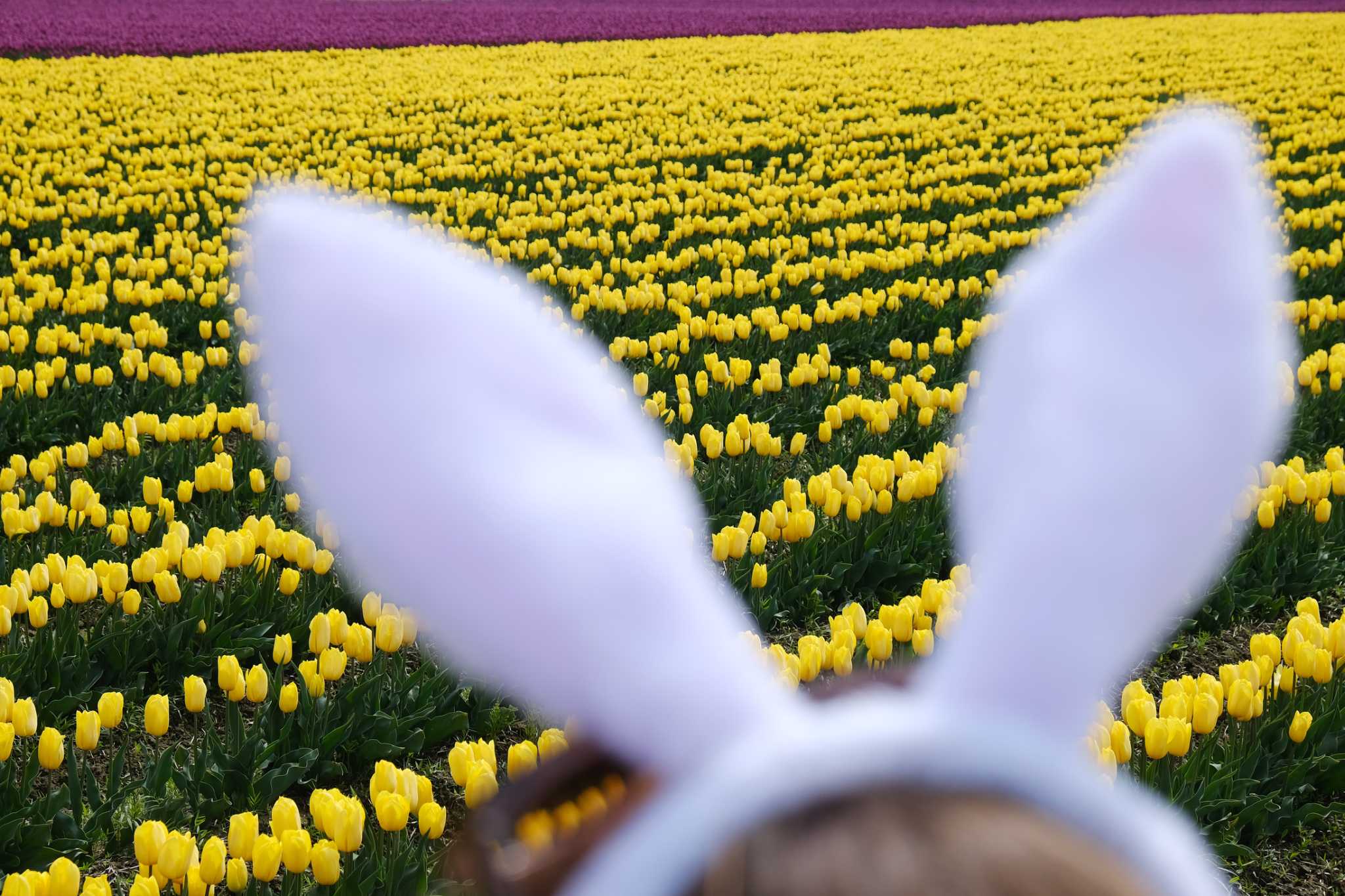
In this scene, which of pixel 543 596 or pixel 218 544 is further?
pixel 218 544

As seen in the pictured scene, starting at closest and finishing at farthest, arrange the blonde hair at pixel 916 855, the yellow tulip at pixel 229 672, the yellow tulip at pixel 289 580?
the blonde hair at pixel 916 855 → the yellow tulip at pixel 229 672 → the yellow tulip at pixel 289 580

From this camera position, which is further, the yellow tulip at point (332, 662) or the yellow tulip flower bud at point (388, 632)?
the yellow tulip flower bud at point (388, 632)

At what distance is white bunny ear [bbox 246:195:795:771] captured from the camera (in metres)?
0.57

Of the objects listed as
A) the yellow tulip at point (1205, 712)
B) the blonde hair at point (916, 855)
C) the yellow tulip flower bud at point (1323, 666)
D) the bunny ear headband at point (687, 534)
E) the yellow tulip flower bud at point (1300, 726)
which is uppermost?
the bunny ear headband at point (687, 534)

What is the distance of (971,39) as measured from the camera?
864 inches

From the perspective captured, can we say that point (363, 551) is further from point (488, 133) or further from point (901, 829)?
point (488, 133)

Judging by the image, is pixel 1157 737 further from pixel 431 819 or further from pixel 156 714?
pixel 156 714

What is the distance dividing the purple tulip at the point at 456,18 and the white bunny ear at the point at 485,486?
2149 centimetres

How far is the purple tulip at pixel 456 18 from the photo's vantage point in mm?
19844

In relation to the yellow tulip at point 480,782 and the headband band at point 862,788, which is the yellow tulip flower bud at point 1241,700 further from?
the headband band at point 862,788

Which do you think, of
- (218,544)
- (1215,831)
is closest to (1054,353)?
(1215,831)

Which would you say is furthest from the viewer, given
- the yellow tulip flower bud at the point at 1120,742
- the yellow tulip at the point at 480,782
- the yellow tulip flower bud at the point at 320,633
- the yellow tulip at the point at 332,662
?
the yellow tulip flower bud at the point at 320,633

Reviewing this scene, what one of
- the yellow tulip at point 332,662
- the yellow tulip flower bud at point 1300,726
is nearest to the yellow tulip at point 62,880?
the yellow tulip at point 332,662

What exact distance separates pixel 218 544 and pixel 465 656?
285 centimetres
